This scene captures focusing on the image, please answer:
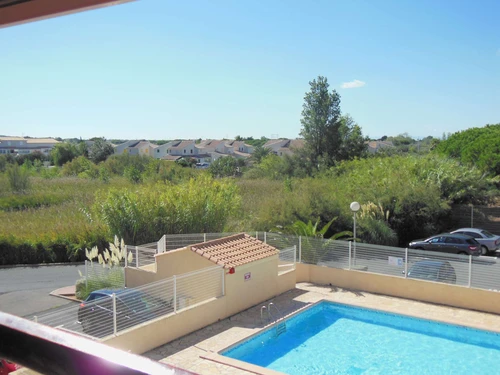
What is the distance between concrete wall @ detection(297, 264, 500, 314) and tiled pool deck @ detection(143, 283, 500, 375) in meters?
0.30

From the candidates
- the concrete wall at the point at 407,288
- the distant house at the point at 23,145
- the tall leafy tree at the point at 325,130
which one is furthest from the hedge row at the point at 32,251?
the distant house at the point at 23,145

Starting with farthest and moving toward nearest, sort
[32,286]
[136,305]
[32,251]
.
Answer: [32,251], [32,286], [136,305]

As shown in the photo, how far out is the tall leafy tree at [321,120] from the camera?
42.9 meters

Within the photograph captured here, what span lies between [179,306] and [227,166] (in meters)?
44.4

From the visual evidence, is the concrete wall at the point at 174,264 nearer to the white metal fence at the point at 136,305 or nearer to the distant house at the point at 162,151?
the white metal fence at the point at 136,305

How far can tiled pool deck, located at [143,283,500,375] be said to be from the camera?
407 inches

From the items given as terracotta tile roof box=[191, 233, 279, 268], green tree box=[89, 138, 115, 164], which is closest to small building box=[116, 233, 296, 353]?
terracotta tile roof box=[191, 233, 279, 268]

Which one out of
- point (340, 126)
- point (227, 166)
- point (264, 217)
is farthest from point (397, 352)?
point (227, 166)

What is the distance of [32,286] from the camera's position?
684 inches

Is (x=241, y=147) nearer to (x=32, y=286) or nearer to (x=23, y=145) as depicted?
(x=23, y=145)

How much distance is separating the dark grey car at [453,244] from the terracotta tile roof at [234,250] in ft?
28.8

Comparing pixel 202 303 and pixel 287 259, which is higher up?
pixel 287 259

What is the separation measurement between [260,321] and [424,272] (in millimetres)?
5604

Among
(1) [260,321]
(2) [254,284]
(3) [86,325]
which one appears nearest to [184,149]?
(2) [254,284]
